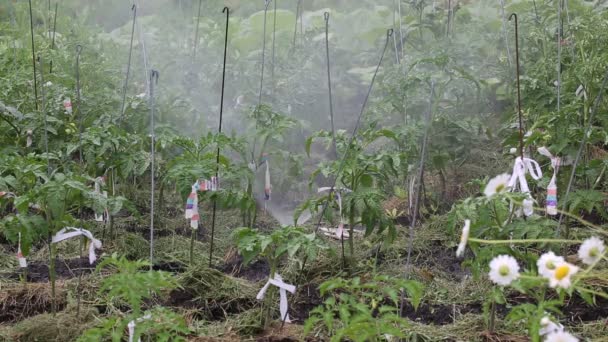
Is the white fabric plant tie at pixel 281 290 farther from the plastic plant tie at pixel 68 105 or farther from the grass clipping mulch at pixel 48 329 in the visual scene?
the plastic plant tie at pixel 68 105

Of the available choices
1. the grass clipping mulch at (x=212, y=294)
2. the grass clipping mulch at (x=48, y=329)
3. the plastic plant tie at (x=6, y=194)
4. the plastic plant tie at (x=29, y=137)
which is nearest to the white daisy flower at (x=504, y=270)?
the grass clipping mulch at (x=212, y=294)

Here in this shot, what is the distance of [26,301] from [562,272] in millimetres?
1647

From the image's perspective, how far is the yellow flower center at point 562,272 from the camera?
1369mm

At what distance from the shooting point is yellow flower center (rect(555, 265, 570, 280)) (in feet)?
4.49

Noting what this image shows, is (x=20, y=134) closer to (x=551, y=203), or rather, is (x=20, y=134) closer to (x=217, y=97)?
(x=217, y=97)

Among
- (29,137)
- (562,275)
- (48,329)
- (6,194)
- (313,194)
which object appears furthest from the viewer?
(313,194)

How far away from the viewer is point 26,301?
2398 mm

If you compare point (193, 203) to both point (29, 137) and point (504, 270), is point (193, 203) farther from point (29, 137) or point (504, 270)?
point (504, 270)

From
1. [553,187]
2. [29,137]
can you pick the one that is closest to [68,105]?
[29,137]

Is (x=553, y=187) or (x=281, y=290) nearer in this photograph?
(x=281, y=290)

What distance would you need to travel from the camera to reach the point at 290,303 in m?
2.39

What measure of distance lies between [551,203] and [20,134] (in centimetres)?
195

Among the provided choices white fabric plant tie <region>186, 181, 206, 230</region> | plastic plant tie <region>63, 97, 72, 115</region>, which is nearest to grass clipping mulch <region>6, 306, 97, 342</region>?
white fabric plant tie <region>186, 181, 206, 230</region>

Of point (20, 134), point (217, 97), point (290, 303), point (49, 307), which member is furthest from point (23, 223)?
point (217, 97)
